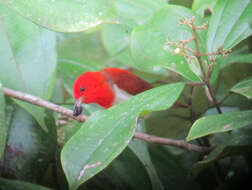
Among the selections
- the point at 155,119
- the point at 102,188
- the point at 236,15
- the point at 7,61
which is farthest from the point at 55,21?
the point at 155,119

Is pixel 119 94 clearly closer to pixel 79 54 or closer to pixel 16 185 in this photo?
pixel 79 54

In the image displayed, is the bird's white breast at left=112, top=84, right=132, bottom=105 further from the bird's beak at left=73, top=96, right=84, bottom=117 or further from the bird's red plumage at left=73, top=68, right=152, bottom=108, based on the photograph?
the bird's beak at left=73, top=96, right=84, bottom=117

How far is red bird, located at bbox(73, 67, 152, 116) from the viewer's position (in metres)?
1.89

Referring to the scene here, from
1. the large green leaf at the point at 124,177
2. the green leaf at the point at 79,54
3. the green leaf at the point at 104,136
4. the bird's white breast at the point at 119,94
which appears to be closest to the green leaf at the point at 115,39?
the green leaf at the point at 79,54

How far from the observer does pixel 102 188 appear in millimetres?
1431

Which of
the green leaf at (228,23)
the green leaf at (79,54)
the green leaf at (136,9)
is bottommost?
the green leaf at (79,54)

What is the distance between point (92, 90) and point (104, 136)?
1.08 m

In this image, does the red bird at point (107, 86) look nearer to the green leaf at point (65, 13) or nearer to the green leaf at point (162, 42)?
the green leaf at point (162, 42)

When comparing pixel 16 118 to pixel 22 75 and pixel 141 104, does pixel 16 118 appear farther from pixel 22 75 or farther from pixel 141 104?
pixel 141 104

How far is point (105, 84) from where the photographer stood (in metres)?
2.17

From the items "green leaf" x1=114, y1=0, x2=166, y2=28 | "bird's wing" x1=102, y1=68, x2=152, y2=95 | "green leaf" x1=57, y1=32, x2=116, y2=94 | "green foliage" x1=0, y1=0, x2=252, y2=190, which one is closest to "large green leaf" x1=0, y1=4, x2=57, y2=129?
"green foliage" x1=0, y1=0, x2=252, y2=190

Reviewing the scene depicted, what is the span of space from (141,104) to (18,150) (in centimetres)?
61

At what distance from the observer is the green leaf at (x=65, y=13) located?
985 millimetres

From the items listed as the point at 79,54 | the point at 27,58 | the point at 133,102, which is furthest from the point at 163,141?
the point at 79,54
